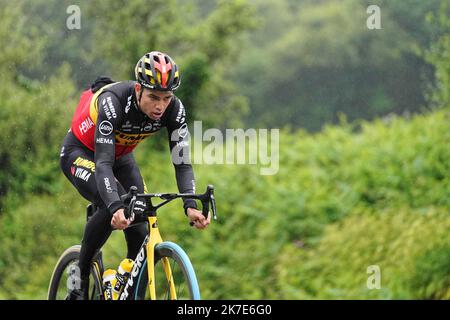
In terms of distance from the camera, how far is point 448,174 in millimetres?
13961

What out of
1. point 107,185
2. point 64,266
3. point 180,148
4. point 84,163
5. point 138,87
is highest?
point 138,87

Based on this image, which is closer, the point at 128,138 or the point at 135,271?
the point at 135,271

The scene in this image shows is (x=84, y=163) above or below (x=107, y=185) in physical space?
above

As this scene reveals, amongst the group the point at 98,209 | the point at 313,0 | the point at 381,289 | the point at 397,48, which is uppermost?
the point at 313,0

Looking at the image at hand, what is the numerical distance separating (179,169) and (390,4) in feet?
111

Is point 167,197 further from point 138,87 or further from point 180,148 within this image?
point 138,87

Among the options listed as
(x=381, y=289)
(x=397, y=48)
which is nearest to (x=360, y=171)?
(x=381, y=289)

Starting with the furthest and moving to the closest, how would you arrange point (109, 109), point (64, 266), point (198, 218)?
point (64, 266), point (109, 109), point (198, 218)

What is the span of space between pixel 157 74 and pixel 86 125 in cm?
109

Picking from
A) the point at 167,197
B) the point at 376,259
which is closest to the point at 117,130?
the point at 167,197

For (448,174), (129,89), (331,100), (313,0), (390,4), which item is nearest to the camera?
(129,89)

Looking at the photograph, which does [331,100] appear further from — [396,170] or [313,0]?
[396,170]

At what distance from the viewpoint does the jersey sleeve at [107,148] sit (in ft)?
23.5

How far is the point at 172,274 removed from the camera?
7277mm
